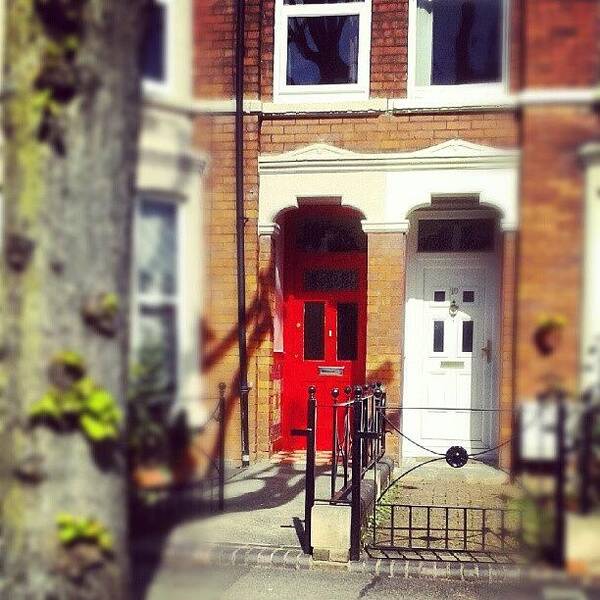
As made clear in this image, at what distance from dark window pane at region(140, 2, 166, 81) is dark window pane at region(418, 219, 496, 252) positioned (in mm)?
5080

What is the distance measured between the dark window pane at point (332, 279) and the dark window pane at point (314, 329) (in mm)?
171

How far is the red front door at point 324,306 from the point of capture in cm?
657

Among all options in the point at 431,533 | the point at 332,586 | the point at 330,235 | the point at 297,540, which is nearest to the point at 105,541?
the point at 332,586

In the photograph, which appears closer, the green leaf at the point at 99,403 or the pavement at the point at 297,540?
the green leaf at the point at 99,403

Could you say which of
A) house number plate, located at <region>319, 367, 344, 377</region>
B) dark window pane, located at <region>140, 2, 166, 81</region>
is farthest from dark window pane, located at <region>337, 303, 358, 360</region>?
dark window pane, located at <region>140, 2, 166, 81</region>

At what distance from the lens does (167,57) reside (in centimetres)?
51

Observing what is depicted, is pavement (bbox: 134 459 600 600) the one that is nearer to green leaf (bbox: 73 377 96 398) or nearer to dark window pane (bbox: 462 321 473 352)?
dark window pane (bbox: 462 321 473 352)

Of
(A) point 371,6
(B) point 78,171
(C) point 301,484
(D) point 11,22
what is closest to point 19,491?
(B) point 78,171

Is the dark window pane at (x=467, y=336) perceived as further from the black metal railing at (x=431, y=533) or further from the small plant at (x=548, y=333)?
the small plant at (x=548, y=333)

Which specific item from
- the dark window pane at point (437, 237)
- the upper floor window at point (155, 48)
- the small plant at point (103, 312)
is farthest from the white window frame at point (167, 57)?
the dark window pane at point (437, 237)

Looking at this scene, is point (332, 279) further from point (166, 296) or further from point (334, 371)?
point (166, 296)

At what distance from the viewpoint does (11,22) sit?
1.73ft

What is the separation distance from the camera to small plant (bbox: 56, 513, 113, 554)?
18.4 inches

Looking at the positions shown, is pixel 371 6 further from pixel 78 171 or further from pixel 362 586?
pixel 78 171
